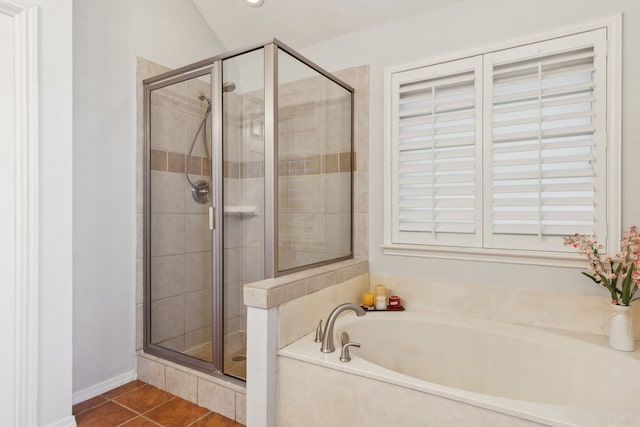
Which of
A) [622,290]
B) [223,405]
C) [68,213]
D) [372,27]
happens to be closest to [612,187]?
[622,290]

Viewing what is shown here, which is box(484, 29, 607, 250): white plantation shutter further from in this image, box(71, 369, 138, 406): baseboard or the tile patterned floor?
box(71, 369, 138, 406): baseboard

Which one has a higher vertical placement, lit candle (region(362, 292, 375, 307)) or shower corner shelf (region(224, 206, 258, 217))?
shower corner shelf (region(224, 206, 258, 217))

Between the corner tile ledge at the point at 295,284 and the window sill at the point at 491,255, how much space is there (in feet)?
1.03

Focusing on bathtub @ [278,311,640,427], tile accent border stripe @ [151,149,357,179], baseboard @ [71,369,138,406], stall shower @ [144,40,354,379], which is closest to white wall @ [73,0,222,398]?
baseboard @ [71,369,138,406]

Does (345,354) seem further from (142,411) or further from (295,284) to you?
(142,411)

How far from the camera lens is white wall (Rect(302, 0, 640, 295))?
1.77 meters

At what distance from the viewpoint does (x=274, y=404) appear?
168cm

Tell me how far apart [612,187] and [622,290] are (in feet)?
1.58

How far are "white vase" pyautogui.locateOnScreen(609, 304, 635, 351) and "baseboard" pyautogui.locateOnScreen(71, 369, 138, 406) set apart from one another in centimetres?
265

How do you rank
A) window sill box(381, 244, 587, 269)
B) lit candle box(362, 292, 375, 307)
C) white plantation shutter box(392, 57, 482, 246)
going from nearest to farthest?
1. window sill box(381, 244, 587, 269)
2. white plantation shutter box(392, 57, 482, 246)
3. lit candle box(362, 292, 375, 307)

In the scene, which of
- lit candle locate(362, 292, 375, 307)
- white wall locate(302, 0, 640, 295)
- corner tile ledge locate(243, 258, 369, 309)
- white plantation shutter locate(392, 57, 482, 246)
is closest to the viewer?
corner tile ledge locate(243, 258, 369, 309)

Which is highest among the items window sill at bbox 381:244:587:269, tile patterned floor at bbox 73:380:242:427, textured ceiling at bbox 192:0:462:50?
textured ceiling at bbox 192:0:462:50

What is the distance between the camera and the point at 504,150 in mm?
2006

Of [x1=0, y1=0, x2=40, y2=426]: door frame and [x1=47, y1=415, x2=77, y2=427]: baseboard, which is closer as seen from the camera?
[x1=0, y1=0, x2=40, y2=426]: door frame
